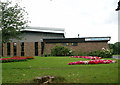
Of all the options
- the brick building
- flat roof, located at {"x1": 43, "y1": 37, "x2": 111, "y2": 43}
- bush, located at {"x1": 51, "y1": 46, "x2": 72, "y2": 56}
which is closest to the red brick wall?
the brick building

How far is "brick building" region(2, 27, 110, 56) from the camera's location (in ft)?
123

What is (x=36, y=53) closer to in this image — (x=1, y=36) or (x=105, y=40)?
(x=105, y=40)

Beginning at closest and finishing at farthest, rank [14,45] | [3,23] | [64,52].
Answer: [3,23], [64,52], [14,45]

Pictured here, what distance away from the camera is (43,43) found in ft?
131

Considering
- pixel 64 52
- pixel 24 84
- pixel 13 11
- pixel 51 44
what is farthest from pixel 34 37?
pixel 24 84

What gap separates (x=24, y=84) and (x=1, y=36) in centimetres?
866

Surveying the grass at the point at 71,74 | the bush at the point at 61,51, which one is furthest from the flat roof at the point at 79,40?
the grass at the point at 71,74

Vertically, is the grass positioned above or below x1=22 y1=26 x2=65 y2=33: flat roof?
below

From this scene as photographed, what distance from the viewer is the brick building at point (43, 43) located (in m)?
37.5

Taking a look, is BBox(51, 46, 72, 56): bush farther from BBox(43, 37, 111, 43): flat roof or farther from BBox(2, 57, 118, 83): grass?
BBox(2, 57, 118, 83): grass

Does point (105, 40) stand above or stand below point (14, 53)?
above

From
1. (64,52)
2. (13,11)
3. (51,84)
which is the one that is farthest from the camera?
(64,52)

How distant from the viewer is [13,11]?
15875 millimetres

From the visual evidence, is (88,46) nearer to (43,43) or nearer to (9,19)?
(43,43)
